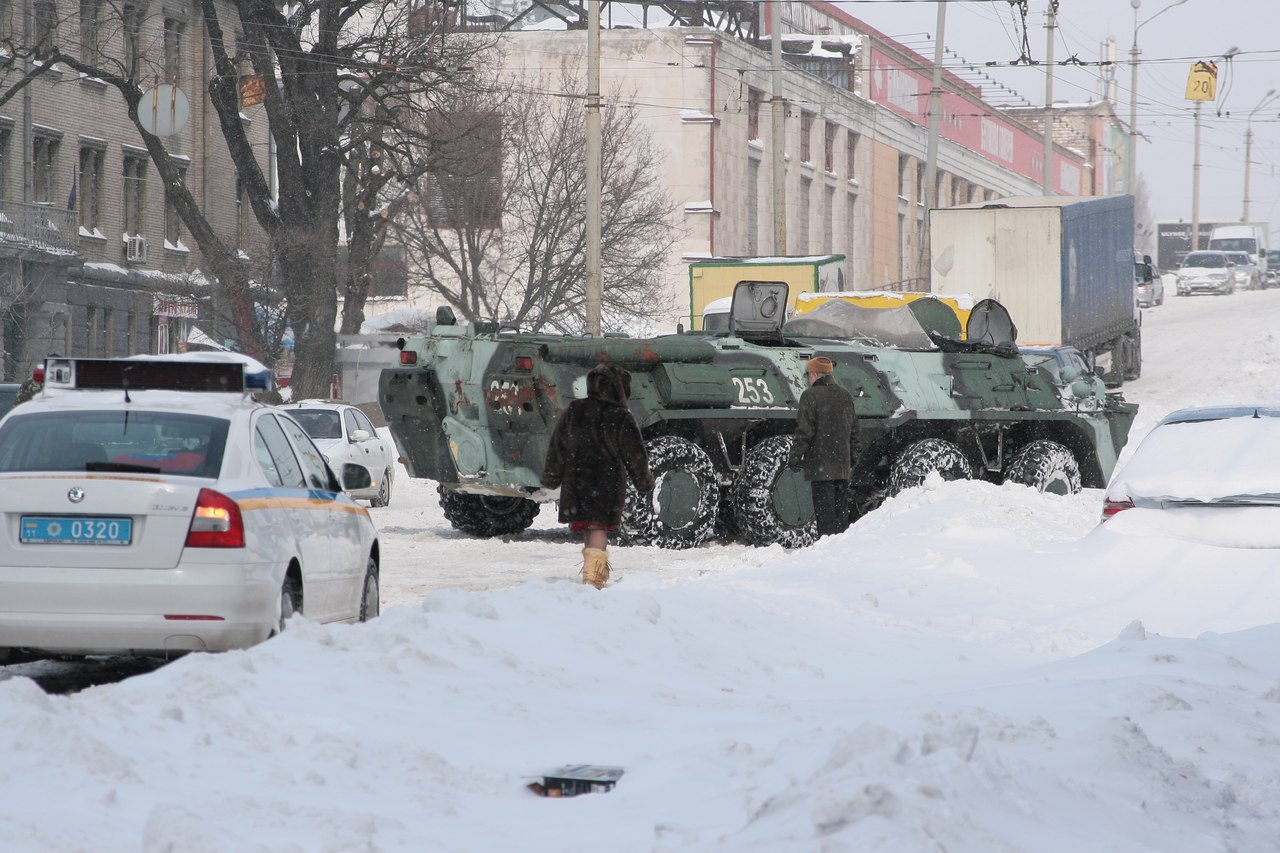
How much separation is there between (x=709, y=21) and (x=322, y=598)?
4621 cm

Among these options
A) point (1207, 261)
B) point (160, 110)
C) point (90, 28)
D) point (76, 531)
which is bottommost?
point (76, 531)

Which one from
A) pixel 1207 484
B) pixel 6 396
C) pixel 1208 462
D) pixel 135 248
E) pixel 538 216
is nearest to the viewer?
pixel 1207 484

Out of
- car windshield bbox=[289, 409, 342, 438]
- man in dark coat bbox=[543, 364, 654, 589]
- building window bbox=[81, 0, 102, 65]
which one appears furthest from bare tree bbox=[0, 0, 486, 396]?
man in dark coat bbox=[543, 364, 654, 589]

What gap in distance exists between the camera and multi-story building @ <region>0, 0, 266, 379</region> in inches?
1293

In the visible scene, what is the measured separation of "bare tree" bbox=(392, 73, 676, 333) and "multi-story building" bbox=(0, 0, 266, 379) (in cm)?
454

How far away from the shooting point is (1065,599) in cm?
1084

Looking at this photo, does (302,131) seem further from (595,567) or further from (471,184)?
(595,567)

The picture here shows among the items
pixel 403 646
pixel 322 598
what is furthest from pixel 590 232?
pixel 403 646

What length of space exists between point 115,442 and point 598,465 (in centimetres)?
386

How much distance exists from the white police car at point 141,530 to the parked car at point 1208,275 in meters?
58.0

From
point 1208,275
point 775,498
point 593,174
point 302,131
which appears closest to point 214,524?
point 775,498

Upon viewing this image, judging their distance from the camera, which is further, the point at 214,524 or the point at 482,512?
the point at 482,512

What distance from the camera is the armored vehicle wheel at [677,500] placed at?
15.6 m

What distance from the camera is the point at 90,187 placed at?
1468 inches
